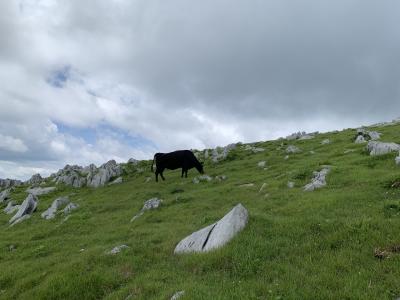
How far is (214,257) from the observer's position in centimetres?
1189

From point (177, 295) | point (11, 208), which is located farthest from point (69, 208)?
point (177, 295)

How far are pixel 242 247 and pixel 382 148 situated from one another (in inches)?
684

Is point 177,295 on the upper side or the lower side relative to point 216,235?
lower

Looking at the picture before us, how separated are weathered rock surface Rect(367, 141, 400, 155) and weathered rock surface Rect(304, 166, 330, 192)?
4937 millimetres

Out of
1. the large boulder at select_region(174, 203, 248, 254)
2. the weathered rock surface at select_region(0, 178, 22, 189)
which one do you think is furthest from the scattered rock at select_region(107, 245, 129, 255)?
the weathered rock surface at select_region(0, 178, 22, 189)

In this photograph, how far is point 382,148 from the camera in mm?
25484

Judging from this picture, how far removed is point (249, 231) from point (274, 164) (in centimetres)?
1949

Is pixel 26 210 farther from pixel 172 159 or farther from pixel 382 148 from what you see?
pixel 382 148

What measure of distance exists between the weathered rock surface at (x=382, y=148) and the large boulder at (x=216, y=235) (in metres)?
14.9

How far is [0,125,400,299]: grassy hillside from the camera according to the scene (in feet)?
31.8

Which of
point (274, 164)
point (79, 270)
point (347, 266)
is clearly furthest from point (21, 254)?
point (274, 164)

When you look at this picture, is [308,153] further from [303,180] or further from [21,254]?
[21,254]

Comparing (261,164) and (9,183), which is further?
(9,183)

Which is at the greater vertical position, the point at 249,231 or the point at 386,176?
the point at 386,176
